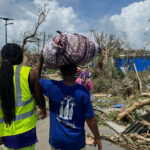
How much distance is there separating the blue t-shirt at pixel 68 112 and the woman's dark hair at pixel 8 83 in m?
0.36

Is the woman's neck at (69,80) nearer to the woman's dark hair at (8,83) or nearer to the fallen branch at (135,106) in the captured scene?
the woman's dark hair at (8,83)

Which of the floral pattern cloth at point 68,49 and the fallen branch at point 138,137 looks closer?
the floral pattern cloth at point 68,49

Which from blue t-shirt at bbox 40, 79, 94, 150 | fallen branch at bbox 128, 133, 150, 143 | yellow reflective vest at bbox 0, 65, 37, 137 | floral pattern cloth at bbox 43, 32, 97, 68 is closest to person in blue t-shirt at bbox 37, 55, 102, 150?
blue t-shirt at bbox 40, 79, 94, 150

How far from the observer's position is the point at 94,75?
460 inches

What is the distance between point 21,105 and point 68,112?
1.60 feet

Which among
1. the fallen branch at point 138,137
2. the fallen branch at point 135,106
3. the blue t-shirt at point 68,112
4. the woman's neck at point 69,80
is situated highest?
the woman's neck at point 69,80

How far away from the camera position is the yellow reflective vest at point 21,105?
1702 millimetres

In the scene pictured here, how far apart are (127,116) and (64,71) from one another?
11.7 ft

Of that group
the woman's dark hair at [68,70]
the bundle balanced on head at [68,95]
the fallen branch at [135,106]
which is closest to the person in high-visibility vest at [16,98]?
the bundle balanced on head at [68,95]

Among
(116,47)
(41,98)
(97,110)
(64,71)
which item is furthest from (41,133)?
(116,47)

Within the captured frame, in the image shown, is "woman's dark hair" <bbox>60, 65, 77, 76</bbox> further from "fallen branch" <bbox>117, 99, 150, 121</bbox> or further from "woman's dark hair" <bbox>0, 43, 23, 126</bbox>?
"fallen branch" <bbox>117, 99, 150, 121</bbox>

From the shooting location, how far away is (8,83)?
1.67 metres

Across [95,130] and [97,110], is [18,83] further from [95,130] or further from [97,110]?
[97,110]

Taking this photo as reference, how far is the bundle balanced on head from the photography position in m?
1.56
